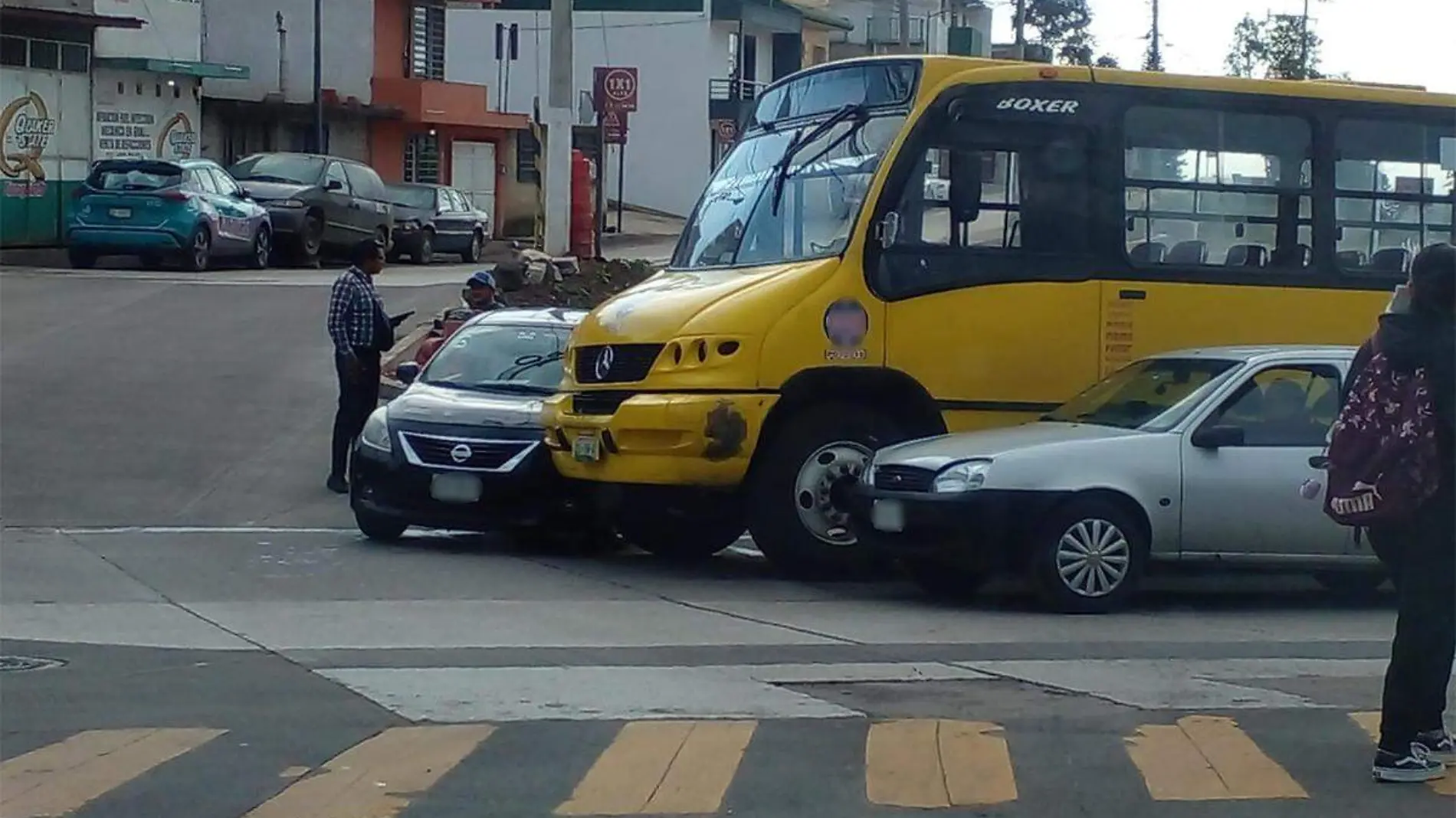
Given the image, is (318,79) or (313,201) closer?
(313,201)

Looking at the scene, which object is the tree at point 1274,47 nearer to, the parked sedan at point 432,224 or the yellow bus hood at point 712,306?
the parked sedan at point 432,224

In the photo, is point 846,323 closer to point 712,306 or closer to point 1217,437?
point 712,306

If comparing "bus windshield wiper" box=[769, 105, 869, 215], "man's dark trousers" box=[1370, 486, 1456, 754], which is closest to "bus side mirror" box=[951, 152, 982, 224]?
"bus windshield wiper" box=[769, 105, 869, 215]

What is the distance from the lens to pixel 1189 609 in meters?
12.6

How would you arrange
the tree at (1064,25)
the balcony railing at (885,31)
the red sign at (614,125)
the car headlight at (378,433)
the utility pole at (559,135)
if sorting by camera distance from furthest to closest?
the tree at (1064,25) < the balcony railing at (885,31) < the red sign at (614,125) < the utility pole at (559,135) < the car headlight at (378,433)

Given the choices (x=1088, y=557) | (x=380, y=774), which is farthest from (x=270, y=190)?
(x=380, y=774)

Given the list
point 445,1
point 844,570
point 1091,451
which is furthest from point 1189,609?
point 445,1

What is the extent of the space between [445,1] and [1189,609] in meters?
38.9

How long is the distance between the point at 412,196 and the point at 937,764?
31.2 meters

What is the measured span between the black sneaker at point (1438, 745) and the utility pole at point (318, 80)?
123ft

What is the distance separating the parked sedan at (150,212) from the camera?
30109mm

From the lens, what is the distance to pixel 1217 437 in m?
12.1

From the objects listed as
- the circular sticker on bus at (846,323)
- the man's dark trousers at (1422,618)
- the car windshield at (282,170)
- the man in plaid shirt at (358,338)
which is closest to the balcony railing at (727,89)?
the car windshield at (282,170)

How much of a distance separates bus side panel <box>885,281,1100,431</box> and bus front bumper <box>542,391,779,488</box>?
43.0 inches
